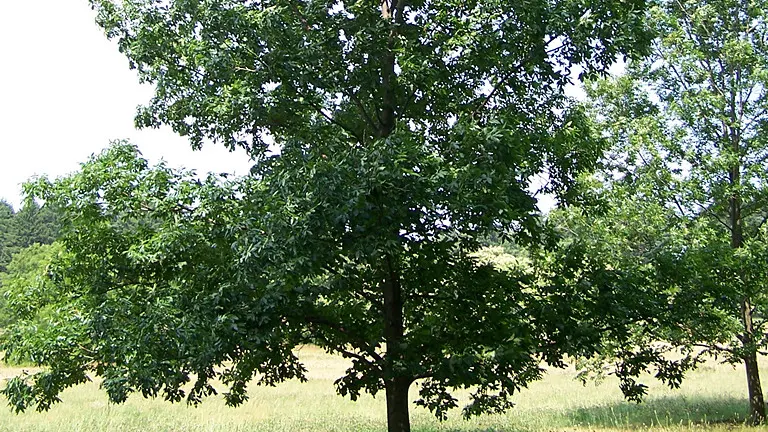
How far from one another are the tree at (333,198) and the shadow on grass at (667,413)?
912cm

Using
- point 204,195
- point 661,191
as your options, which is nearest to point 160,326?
point 204,195

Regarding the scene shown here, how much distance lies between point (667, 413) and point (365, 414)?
358 inches

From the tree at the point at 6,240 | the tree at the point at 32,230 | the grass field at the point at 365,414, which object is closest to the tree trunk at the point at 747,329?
the grass field at the point at 365,414

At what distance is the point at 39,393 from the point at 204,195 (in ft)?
12.0

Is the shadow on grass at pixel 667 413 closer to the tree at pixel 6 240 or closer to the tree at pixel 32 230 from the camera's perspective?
the tree at pixel 6 240

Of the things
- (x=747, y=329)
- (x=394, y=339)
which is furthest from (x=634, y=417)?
(x=394, y=339)

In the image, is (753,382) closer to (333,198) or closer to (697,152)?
(697,152)

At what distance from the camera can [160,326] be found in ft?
26.0

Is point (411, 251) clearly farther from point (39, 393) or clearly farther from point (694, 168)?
point (694, 168)

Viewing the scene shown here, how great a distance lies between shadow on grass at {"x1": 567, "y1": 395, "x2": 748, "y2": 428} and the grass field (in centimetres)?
3

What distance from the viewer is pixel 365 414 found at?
21.1m

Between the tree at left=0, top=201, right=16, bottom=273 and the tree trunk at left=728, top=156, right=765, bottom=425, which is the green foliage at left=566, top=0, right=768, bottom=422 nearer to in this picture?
the tree trunk at left=728, top=156, right=765, bottom=425

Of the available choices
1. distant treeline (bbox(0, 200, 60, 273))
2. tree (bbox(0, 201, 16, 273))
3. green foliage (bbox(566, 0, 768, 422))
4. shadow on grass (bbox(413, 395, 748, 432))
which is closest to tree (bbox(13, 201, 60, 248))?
distant treeline (bbox(0, 200, 60, 273))

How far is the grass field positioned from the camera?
683 inches
